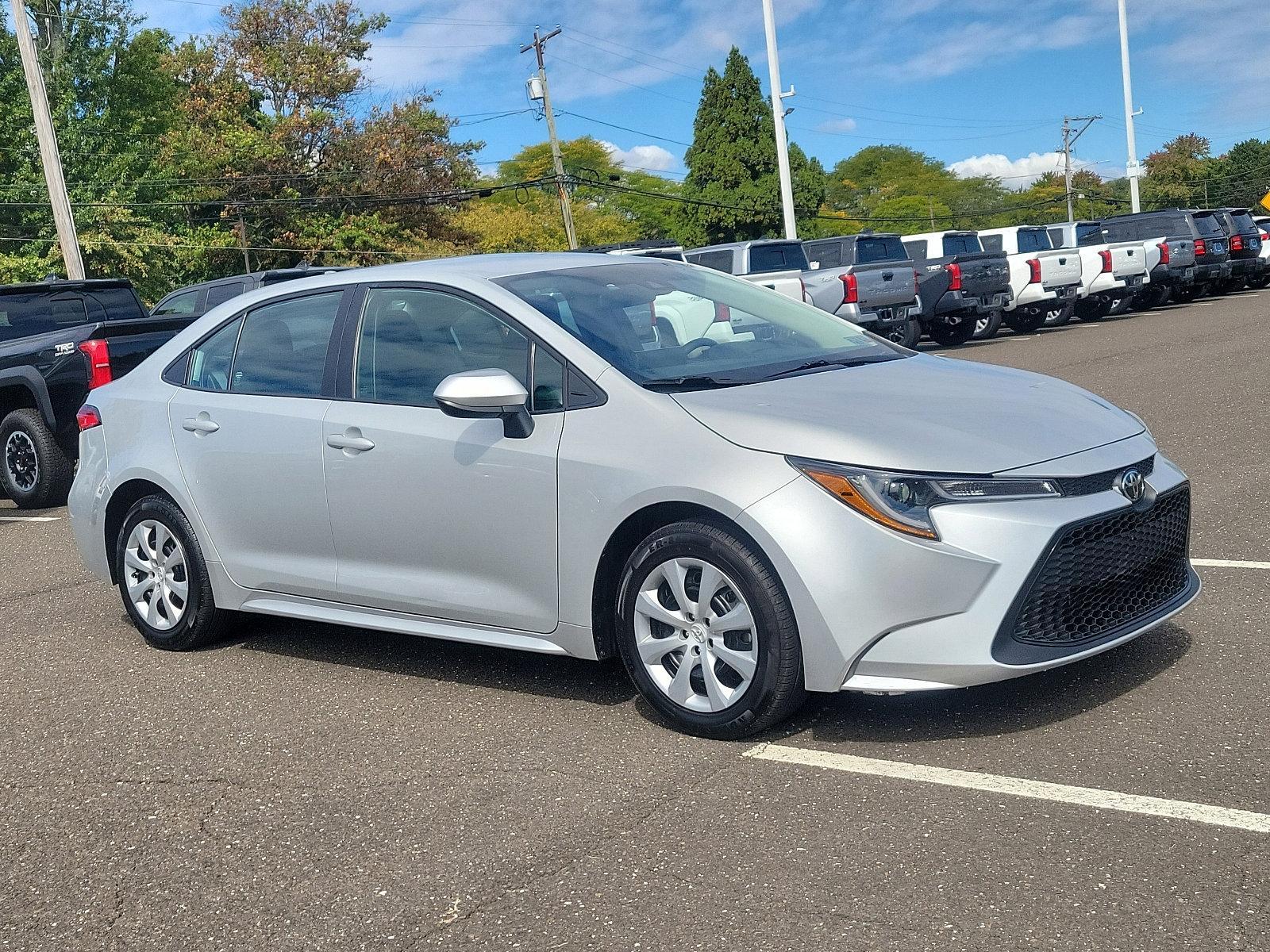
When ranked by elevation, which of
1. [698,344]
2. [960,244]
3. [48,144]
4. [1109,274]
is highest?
[48,144]

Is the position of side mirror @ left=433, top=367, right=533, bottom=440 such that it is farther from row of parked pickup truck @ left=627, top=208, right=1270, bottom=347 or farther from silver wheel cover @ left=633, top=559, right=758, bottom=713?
row of parked pickup truck @ left=627, top=208, right=1270, bottom=347

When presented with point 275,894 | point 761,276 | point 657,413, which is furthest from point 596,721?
point 761,276

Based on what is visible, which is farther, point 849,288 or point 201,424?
point 849,288

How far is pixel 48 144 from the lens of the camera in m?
23.3

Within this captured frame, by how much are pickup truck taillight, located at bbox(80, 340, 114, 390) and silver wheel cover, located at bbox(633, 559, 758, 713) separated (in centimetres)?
764

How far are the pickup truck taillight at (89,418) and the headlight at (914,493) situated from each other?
13.1 feet

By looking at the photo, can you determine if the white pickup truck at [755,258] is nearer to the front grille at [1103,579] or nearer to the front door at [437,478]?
the front door at [437,478]

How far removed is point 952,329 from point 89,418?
58.9 feet

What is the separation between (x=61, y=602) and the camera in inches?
297

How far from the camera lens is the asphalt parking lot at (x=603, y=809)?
3289mm

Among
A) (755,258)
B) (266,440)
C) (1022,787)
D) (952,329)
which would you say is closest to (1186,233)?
(952,329)

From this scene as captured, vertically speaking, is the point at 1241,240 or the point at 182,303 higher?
the point at 182,303

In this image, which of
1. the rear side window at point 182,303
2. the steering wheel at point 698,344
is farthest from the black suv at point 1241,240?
the steering wheel at point 698,344

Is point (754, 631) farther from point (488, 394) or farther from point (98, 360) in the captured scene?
point (98, 360)
